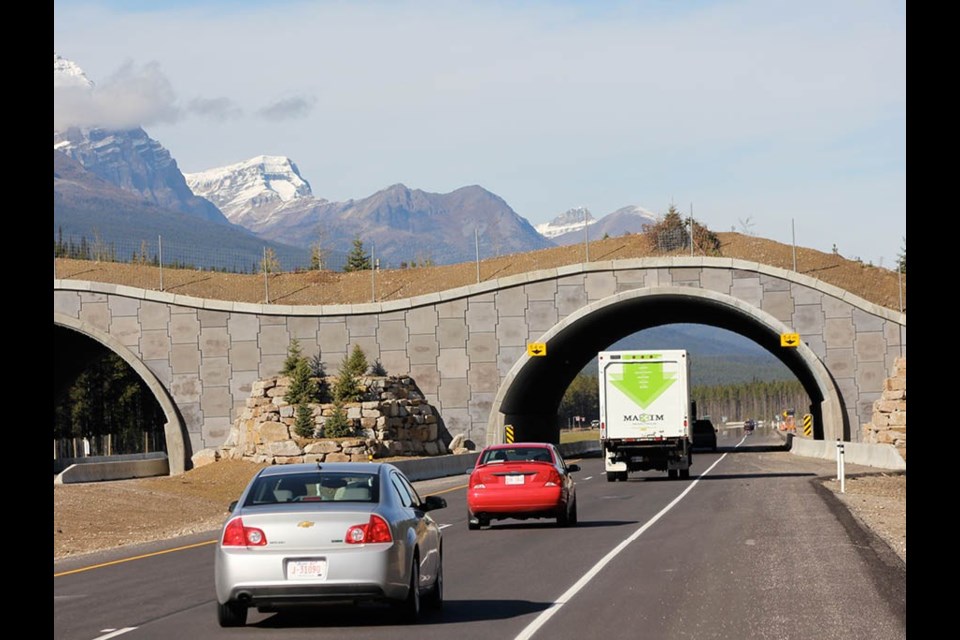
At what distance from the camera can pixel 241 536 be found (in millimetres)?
12953

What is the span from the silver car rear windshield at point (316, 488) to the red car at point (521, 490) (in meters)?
12.4

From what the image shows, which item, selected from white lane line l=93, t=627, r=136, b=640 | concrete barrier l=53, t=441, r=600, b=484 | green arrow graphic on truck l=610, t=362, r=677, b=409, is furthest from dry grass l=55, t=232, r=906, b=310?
white lane line l=93, t=627, r=136, b=640

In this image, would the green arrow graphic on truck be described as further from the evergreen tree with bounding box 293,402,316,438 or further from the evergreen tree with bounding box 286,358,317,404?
the evergreen tree with bounding box 286,358,317,404

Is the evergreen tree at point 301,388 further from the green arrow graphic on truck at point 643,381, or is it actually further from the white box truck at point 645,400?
the green arrow graphic on truck at point 643,381

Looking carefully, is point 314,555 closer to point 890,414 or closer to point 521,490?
point 521,490

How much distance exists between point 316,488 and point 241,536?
3.98 ft

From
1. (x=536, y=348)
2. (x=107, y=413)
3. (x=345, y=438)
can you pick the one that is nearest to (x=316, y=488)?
(x=345, y=438)

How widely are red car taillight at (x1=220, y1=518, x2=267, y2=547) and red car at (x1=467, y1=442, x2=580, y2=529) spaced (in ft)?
43.8

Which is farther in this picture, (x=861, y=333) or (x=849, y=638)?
(x=861, y=333)

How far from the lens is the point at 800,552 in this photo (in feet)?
66.1

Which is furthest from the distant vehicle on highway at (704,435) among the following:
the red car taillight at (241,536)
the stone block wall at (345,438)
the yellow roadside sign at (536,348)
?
the red car taillight at (241,536)
